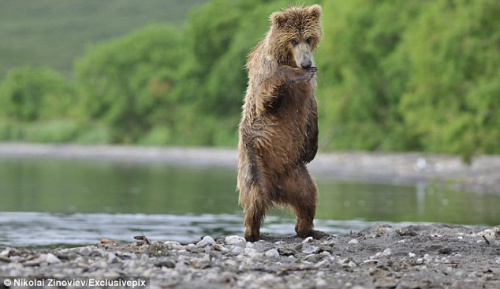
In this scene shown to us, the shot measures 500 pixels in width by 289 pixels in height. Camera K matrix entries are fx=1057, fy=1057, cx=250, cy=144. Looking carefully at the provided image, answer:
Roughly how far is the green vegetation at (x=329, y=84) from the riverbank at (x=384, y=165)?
1.20 metres

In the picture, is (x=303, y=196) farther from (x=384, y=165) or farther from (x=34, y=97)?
(x=34, y=97)

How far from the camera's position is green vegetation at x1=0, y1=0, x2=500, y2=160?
126 ft

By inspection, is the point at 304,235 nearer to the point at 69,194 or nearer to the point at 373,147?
the point at 69,194

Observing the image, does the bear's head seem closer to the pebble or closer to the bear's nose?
the bear's nose

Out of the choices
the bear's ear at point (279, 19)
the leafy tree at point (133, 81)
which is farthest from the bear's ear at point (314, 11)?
the leafy tree at point (133, 81)

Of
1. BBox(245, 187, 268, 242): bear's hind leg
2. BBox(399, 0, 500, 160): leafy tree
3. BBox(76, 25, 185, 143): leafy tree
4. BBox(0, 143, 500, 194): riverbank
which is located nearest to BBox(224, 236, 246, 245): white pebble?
BBox(245, 187, 268, 242): bear's hind leg

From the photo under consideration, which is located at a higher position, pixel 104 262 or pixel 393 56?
pixel 393 56

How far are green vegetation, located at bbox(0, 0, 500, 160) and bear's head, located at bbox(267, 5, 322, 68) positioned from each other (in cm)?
178

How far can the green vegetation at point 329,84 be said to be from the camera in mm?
38531

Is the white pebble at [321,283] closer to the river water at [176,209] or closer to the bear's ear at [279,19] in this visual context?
the bear's ear at [279,19]

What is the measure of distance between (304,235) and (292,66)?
1.95 meters

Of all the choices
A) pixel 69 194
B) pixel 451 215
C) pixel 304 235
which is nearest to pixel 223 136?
pixel 69 194

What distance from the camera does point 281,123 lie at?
432 inches

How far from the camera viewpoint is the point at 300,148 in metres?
11.1
